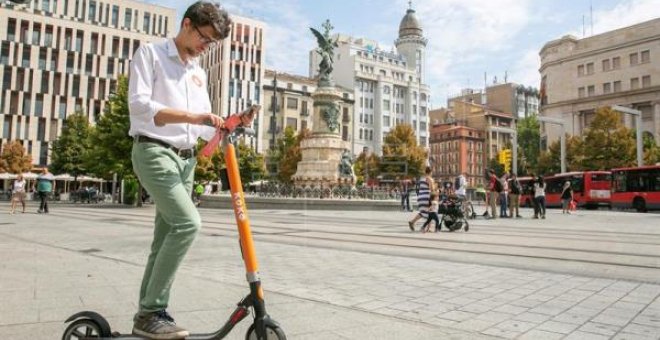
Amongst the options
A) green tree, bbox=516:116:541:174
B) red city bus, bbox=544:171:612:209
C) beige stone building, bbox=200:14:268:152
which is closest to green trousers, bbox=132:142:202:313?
red city bus, bbox=544:171:612:209

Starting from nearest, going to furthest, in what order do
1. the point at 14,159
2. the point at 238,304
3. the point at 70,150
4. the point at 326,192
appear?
the point at 238,304, the point at 326,192, the point at 70,150, the point at 14,159

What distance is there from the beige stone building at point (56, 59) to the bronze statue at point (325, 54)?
37.1m

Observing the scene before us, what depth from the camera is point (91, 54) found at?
6106 centimetres

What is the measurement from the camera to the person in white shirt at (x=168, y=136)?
2.53 metres

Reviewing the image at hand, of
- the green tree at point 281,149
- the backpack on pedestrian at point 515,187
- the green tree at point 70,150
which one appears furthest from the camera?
the green tree at point 281,149

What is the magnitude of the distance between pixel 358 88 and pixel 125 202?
57.3m

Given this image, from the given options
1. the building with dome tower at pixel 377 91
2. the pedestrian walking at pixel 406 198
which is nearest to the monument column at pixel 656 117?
the building with dome tower at pixel 377 91

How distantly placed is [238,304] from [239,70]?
238 feet

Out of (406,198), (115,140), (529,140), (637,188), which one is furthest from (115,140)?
(529,140)

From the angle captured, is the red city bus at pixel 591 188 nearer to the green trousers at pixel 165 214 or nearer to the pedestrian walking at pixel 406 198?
the pedestrian walking at pixel 406 198

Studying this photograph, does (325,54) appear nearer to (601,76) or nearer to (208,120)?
(208,120)

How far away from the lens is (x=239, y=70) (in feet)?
236

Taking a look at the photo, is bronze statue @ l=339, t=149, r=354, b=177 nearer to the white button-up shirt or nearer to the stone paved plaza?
the stone paved plaza

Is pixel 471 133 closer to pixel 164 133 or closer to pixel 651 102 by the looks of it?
pixel 651 102
